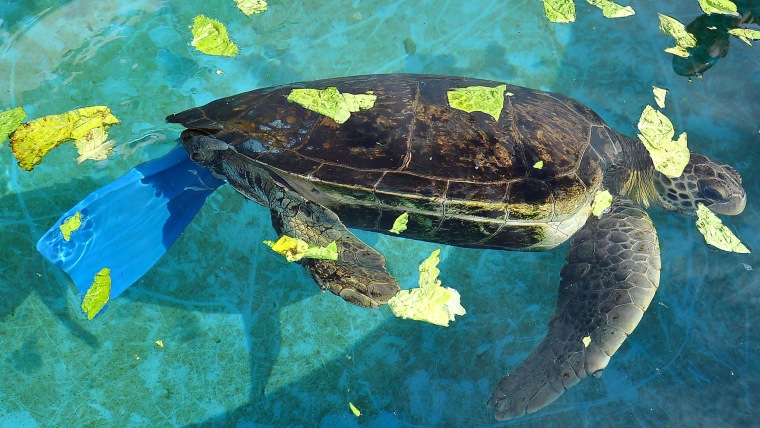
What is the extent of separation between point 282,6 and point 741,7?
13.9 ft

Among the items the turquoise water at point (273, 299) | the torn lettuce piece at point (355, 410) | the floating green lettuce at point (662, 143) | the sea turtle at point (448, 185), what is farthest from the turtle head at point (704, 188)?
the torn lettuce piece at point (355, 410)

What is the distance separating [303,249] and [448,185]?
0.98 meters

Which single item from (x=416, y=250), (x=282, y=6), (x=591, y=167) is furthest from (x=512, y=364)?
(x=282, y=6)

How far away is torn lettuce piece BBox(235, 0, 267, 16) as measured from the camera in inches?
195

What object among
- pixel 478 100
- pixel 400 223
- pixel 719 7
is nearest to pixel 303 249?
pixel 400 223

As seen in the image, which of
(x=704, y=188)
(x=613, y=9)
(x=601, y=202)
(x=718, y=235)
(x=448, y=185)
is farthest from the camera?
(x=613, y=9)

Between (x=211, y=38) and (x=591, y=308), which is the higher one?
(x=211, y=38)

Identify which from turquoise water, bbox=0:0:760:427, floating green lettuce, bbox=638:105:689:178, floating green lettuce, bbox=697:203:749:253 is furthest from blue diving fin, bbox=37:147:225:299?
floating green lettuce, bbox=697:203:749:253

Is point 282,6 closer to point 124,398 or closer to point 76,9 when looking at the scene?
point 76,9

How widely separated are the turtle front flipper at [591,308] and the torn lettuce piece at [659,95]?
1.51 m

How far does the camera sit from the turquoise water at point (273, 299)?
12.8ft

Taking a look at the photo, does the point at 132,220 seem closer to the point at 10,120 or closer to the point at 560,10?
the point at 10,120

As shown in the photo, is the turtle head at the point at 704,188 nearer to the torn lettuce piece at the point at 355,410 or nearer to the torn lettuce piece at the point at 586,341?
the torn lettuce piece at the point at 586,341

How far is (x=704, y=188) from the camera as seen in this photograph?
13.3 ft
